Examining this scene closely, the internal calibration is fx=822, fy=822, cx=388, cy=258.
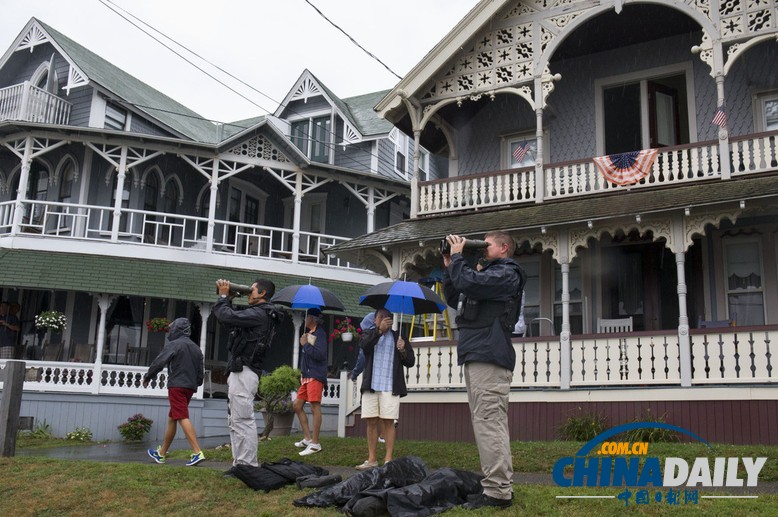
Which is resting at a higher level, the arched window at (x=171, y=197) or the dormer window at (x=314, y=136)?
the dormer window at (x=314, y=136)

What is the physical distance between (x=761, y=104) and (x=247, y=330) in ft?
37.5

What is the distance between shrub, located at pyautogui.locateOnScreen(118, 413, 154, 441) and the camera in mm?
18936

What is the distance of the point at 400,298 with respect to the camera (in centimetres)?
1148

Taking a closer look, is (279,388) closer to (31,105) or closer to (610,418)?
(610,418)

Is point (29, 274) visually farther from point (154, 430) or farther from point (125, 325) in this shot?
point (154, 430)

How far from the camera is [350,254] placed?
1670 centimetres

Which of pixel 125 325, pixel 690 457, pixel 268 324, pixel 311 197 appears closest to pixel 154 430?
pixel 125 325

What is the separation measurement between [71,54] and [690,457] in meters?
22.6

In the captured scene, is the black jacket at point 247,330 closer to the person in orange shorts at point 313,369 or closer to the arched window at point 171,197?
the person in orange shorts at point 313,369

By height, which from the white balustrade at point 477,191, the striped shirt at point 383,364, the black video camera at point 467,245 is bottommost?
the striped shirt at point 383,364

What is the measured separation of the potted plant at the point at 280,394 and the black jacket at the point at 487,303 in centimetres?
815

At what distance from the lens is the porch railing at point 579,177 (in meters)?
13.9

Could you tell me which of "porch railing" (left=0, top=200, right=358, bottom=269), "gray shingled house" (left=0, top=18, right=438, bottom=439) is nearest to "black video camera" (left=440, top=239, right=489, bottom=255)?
"gray shingled house" (left=0, top=18, right=438, bottom=439)

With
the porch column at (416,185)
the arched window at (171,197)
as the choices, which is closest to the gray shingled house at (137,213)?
the arched window at (171,197)
